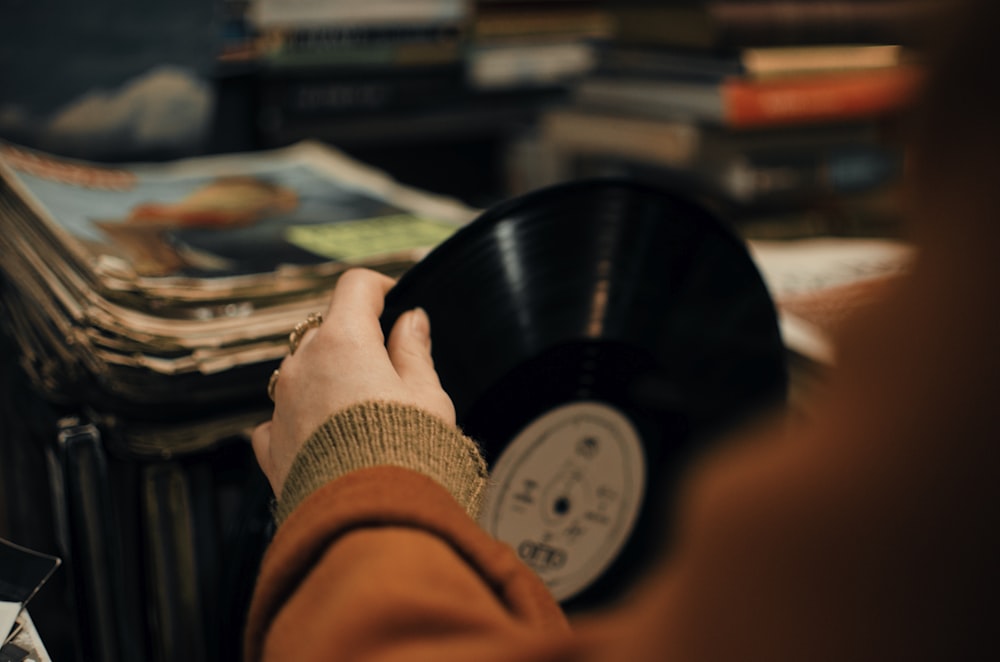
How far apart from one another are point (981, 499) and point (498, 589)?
5.5 inches

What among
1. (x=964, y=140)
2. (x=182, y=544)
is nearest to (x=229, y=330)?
(x=182, y=544)

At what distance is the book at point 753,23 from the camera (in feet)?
2.82

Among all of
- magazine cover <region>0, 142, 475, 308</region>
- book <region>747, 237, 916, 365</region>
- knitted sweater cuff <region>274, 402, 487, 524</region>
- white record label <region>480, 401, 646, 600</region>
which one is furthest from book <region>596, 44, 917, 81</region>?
knitted sweater cuff <region>274, 402, 487, 524</region>

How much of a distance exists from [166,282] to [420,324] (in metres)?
0.15

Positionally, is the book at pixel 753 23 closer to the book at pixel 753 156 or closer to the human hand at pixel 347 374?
the book at pixel 753 156

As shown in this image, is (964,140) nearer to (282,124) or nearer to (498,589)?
(498,589)

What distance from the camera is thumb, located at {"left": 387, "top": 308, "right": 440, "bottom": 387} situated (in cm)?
36

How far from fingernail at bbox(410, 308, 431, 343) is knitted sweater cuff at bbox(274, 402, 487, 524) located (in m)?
0.07

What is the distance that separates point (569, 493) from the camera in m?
0.47

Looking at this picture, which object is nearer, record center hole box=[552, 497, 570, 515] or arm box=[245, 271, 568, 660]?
arm box=[245, 271, 568, 660]

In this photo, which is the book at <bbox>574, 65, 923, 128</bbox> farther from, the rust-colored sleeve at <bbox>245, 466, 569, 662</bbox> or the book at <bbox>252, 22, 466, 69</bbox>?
the rust-colored sleeve at <bbox>245, 466, 569, 662</bbox>

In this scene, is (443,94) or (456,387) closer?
(456,387)

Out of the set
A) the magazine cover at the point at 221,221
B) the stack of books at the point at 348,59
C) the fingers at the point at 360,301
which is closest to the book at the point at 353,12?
the stack of books at the point at 348,59

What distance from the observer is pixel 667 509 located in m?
0.50
